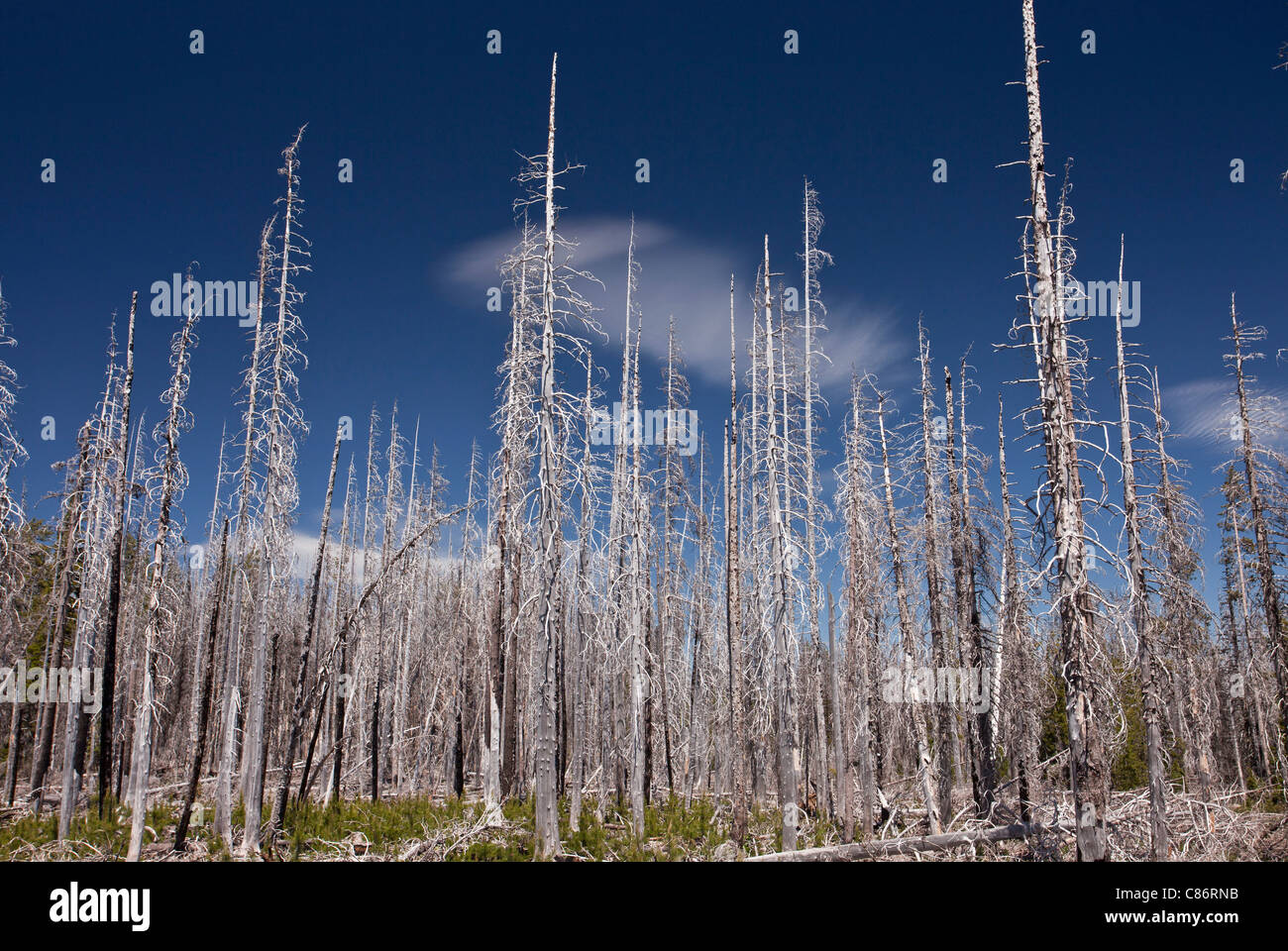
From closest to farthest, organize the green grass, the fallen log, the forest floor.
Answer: the fallen log < the forest floor < the green grass

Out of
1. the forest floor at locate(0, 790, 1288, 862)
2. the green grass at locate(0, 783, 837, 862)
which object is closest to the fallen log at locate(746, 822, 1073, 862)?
the forest floor at locate(0, 790, 1288, 862)

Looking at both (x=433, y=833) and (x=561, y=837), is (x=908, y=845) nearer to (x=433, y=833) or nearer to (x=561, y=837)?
(x=561, y=837)

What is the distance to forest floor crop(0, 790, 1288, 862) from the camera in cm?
1234

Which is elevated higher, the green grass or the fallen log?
the fallen log

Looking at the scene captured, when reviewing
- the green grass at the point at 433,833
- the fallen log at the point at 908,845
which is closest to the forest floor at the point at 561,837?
the green grass at the point at 433,833

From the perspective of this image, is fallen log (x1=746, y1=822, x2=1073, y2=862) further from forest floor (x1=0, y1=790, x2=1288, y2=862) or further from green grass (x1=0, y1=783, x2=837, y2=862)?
green grass (x1=0, y1=783, x2=837, y2=862)

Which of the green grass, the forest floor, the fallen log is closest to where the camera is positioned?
the fallen log

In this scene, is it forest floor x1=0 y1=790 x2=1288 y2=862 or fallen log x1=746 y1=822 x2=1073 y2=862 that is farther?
forest floor x1=0 y1=790 x2=1288 y2=862

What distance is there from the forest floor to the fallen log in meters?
0.18
